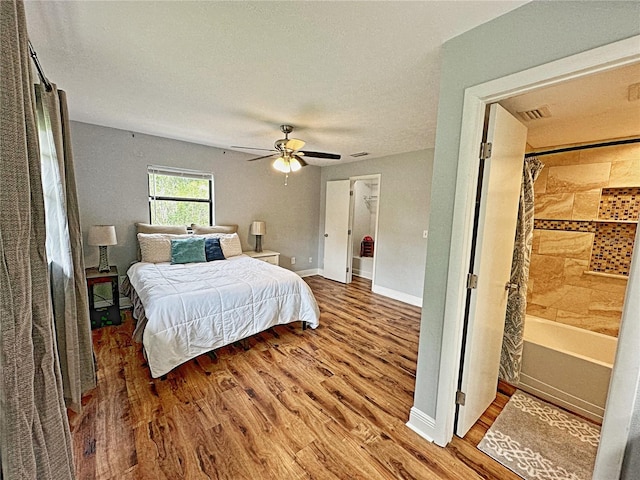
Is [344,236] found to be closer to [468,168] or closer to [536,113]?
[536,113]

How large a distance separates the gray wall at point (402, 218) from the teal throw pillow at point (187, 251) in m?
2.93

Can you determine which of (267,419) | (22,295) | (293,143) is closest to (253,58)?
(293,143)

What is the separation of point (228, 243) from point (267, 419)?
2.68 metres

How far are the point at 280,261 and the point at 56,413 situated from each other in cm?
447

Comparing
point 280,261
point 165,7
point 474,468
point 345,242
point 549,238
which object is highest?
point 165,7

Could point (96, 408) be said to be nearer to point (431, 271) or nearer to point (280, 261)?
point (431, 271)

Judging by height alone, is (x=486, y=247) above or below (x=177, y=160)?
below

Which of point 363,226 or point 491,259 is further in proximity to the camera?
point 363,226

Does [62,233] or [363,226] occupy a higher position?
[62,233]

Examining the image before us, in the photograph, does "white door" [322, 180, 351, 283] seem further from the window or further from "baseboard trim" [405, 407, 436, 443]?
"baseboard trim" [405, 407, 436, 443]

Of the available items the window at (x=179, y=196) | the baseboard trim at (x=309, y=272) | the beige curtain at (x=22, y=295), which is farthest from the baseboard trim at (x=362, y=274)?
the beige curtain at (x=22, y=295)

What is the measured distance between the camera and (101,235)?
3.10 meters

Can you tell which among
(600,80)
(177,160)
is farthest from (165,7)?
(177,160)

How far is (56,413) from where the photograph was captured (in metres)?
0.85
